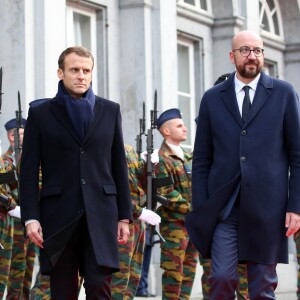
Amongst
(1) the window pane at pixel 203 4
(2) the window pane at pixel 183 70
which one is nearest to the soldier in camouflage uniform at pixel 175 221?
(2) the window pane at pixel 183 70

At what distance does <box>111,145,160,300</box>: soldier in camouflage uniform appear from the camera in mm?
10984

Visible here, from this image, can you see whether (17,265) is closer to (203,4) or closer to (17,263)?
(17,263)

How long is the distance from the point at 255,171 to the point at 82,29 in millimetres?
7673

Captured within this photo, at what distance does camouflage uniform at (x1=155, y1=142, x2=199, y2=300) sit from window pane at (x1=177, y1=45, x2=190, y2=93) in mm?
5221

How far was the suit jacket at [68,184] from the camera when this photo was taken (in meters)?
7.79

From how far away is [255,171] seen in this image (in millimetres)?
7852

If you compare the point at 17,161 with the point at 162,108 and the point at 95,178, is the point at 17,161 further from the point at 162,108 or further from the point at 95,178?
the point at 162,108

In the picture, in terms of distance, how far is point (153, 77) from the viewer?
617 inches

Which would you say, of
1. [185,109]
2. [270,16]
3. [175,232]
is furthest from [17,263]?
[270,16]

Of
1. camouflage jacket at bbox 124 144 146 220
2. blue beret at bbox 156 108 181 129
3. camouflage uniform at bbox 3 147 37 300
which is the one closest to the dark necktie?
camouflage jacket at bbox 124 144 146 220

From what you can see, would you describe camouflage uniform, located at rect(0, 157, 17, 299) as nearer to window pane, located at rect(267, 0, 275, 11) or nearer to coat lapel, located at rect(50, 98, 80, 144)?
coat lapel, located at rect(50, 98, 80, 144)

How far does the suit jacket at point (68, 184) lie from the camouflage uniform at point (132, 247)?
10.1 feet

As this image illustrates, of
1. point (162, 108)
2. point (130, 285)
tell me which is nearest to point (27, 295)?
point (130, 285)

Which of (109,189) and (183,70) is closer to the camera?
(109,189)
